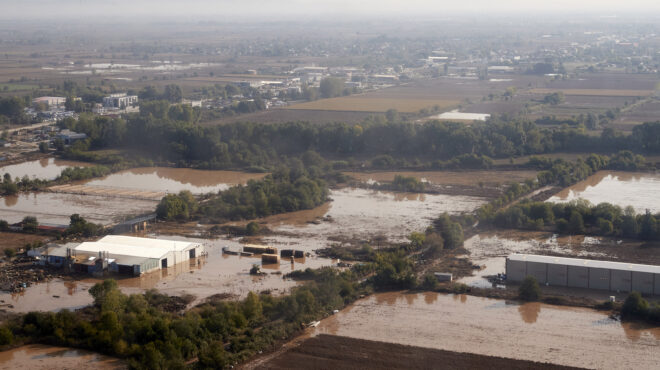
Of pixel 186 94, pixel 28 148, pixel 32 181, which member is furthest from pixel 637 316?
pixel 186 94

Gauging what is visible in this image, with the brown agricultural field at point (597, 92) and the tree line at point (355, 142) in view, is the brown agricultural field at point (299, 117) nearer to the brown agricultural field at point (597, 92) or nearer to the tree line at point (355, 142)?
the tree line at point (355, 142)

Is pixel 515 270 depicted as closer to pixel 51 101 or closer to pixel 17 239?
pixel 17 239

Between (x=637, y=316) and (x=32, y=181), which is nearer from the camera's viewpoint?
(x=637, y=316)

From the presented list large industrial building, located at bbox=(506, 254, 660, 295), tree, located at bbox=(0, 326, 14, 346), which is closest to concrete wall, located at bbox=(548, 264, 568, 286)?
large industrial building, located at bbox=(506, 254, 660, 295)

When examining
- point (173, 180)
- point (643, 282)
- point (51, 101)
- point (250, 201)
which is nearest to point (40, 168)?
point (173, 180)

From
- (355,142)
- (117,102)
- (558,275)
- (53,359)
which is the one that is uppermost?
(117,102)

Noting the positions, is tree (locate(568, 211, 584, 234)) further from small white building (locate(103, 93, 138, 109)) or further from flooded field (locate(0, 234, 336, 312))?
small white building (locate(103, 93, 138, 109))

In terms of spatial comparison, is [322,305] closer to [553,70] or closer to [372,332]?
[372,332]
